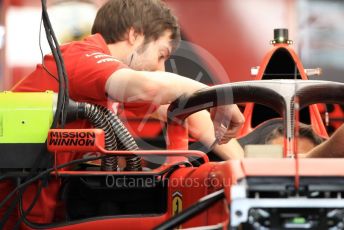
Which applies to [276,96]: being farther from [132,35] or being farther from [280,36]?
[280,36]

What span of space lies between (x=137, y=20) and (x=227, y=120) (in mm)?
529

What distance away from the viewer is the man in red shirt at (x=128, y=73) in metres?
1.55

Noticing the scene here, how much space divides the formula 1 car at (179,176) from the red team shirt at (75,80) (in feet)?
0.06

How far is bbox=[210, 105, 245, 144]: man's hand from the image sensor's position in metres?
1.51

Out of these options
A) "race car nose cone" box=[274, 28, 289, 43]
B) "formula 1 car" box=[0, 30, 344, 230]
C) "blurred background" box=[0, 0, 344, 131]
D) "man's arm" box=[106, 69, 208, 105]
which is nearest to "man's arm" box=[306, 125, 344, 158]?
"formula 1 car" box=[0, 30, 344, 230]

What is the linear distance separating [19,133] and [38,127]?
0.12 ft

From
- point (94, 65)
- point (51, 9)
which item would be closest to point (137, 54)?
point (94, 65)

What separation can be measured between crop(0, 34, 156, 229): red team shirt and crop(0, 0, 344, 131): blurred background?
2.90 metres

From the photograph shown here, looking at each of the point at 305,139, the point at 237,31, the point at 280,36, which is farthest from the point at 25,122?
the point at 237,31

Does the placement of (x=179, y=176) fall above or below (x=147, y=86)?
below

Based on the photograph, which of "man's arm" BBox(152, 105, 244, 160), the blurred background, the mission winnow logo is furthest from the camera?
the blurred background

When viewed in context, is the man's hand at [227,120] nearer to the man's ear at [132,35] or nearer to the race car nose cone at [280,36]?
the man's ear at [132,35]

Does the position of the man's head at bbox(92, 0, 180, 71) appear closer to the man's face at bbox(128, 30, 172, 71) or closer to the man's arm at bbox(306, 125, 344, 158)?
the man's face at bbox(128, 30, 172, 71)

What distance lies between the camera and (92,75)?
1608 mm
